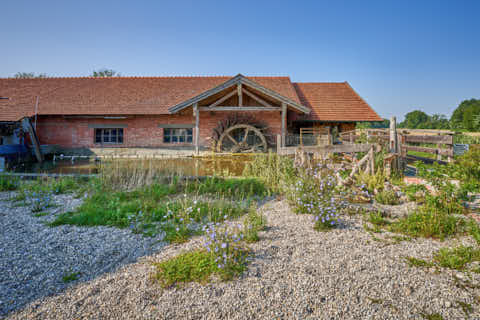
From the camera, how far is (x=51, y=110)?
1515cm

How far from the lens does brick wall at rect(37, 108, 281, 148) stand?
1517cm

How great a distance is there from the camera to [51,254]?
3.41m

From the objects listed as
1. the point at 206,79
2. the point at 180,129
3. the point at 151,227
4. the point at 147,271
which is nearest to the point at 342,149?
the point at 151,227

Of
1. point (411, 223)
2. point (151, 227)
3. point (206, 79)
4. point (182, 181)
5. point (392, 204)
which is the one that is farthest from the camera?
point (206, 79)

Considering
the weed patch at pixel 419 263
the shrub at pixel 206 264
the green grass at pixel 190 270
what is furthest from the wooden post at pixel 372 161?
the green grass at pixel 190 270

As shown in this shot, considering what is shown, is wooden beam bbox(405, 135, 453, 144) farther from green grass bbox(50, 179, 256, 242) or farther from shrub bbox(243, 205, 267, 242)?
shrub bbox(243, 205, 267, 242)

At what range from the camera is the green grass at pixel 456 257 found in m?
2.88

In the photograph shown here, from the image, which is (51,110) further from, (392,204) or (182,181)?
(392,204)

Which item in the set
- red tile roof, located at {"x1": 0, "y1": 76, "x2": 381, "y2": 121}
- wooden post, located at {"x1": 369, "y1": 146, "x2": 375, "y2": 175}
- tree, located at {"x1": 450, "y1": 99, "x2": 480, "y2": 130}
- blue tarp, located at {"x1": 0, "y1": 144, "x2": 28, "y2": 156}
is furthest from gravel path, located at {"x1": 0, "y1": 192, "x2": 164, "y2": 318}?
tree, located at {"x1": 450, "y1": 99, "x2": 480, "y2": 130}

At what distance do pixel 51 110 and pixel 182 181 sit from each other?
12559 mm

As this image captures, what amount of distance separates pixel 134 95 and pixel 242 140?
713 centimetres

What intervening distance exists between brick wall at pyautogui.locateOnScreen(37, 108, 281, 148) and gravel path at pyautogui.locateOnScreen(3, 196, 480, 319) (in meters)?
12.2

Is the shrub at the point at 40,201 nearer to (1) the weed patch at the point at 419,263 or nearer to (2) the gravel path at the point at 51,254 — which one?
(2) the gravel path at the point at 51,254

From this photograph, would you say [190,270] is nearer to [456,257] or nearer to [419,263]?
[419,263]
